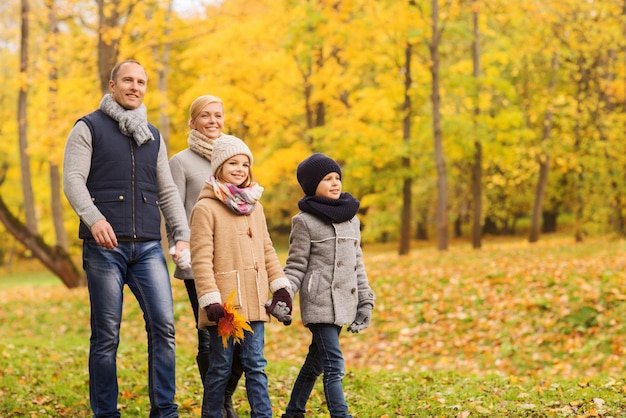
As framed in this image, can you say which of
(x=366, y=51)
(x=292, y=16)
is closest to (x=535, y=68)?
(x=366, y=51)

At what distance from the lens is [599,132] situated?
18.5m

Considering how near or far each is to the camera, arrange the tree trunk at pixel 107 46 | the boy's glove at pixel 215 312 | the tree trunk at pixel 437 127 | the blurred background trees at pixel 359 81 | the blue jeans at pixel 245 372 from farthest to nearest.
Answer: the tree trunk at pixel 437 127
the blurred background trees at pixel 359 81
the tree trunk at pixel 107 46
the blue jeans at pixel 245 372
the boy's glove at pixel 215 312

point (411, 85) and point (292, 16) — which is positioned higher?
point (292, 16)

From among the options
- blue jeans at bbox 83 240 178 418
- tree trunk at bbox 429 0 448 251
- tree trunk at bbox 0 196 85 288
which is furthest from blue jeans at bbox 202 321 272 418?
tree trunk at bbox 429 0 448 251

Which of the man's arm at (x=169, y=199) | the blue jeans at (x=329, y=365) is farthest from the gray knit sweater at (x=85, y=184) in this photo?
the blue jeans at (x=329, y=365)

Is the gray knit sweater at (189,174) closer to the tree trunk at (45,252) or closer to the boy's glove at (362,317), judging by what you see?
the boy's glove at (362,317)

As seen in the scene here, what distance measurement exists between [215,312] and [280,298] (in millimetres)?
434

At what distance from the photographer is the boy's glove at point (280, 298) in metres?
4.38

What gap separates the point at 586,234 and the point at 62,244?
14.0m

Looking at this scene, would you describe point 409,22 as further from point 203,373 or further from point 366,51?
point 203,373

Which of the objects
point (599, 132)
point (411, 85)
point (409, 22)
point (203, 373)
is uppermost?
point (409, 22)

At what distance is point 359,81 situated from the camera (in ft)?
65.3

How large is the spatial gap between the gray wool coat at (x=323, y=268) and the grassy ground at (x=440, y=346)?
4.40ft

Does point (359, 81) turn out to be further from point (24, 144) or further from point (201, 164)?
point (201, 164)
